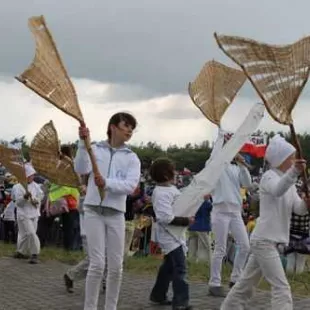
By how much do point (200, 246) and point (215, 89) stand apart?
15.9 ft

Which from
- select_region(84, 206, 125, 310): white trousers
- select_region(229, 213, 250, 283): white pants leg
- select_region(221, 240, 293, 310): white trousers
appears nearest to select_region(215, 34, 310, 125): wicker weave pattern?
select_region(221, 240, 293, 310): white trousers

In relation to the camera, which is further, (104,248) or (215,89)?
(215,89)

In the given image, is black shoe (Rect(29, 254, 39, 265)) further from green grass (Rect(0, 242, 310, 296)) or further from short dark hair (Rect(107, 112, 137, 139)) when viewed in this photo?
short dark hair (Rect(107, 112, 137, 139))

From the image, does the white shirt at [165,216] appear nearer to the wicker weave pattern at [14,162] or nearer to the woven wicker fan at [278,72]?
the woven wicker fan at [278,72]

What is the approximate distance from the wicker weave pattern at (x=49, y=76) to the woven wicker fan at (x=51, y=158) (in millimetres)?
1899

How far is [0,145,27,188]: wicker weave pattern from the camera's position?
11141mm

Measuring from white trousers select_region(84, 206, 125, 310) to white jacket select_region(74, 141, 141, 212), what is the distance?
11 cm

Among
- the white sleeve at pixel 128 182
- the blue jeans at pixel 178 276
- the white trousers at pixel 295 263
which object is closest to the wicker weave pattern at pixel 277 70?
the white sleeve at pixel 128 182

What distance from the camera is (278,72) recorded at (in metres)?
5.42

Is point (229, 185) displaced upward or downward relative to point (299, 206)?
upward

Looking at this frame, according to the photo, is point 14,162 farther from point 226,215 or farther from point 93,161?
point 93,161

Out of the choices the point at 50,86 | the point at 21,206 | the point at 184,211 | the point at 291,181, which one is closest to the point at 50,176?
the point at 184,211

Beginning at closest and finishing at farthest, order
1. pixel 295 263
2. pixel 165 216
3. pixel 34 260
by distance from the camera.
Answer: pixel 165 216
pixel 295 263
pixel 34 260

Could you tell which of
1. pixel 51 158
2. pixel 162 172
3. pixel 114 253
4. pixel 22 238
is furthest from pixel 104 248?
pixel 22 238
